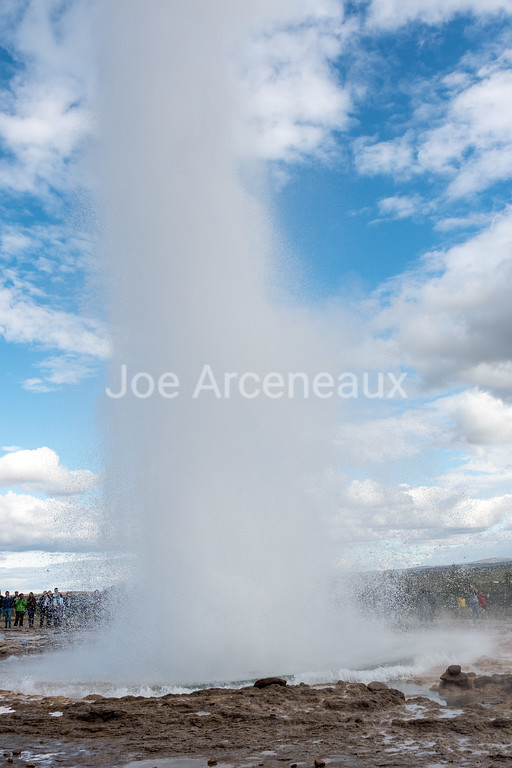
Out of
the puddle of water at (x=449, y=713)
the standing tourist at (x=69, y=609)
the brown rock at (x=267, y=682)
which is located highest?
the brown rock at (x=267, y=682)

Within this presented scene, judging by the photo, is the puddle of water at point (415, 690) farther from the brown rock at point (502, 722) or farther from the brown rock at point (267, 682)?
the brown rock at point (267, 682)

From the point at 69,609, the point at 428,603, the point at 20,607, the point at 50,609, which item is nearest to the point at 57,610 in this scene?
the point at 50,609

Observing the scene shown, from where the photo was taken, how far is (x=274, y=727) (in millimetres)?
8562

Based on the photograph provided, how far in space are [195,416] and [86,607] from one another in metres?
18.5

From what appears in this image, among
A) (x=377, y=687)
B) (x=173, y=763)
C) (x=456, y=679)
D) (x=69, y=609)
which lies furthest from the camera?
(x=69, y=609)

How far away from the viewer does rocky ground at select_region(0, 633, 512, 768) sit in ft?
23.2

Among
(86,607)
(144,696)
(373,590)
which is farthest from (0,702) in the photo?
(86,607)

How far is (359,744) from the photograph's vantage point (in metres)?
7.51

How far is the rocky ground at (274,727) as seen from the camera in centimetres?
708

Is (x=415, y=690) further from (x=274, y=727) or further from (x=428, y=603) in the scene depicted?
(x=428, y=603)

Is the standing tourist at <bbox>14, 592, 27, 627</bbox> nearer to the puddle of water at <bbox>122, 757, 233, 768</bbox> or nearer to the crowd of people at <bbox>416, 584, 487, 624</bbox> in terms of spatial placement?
the crowd of people at <bbox>416, 584, 487, 624</bbox>

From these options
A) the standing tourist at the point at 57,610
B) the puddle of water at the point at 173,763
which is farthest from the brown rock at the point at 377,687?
the standing tourist at the point at 57,610

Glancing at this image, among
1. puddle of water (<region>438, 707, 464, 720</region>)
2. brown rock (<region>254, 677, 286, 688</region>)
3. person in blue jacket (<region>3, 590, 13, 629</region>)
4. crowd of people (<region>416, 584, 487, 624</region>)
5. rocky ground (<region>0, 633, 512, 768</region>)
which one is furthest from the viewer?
person in blue jacket (<region>3, 590, 13, 629</region>)

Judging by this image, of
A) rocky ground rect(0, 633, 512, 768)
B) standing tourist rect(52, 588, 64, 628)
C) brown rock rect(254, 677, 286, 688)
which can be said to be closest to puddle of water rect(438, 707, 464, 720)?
rocky ground rect(0, 633, 512, 768)
